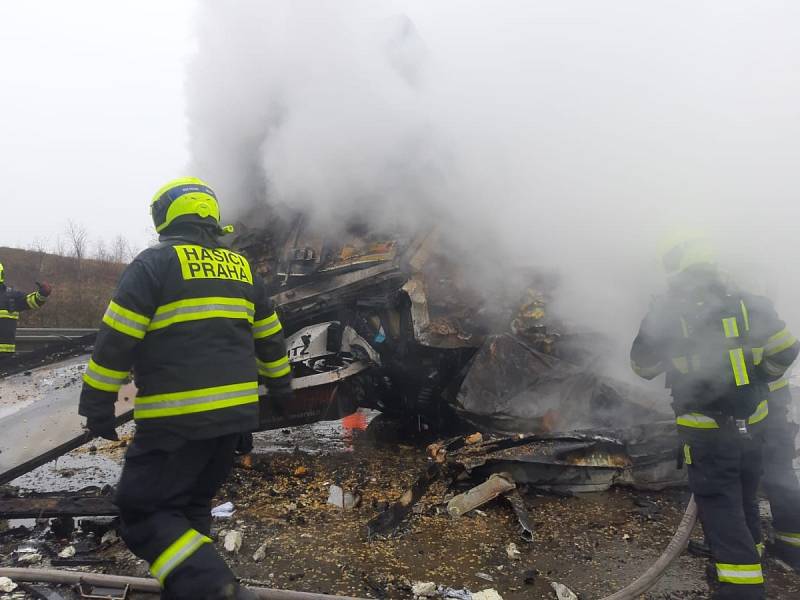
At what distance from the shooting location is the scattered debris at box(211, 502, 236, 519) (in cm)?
319

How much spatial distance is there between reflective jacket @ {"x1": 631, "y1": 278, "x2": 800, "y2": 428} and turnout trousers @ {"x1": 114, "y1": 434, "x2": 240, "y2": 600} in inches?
84.6

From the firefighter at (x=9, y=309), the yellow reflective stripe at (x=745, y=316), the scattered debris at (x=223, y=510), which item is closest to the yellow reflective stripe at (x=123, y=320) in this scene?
the scattered debris at (x=223, y=510)

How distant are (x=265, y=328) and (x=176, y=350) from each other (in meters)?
0.48

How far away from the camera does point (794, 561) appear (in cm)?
277

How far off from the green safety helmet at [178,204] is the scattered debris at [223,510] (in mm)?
1871

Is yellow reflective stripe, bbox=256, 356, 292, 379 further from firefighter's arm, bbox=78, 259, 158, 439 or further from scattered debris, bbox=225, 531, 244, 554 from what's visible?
scattered debris, bbox=225, 531, 244, 554

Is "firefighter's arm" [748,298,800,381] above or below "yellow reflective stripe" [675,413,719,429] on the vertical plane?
above

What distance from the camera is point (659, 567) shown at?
2459mm

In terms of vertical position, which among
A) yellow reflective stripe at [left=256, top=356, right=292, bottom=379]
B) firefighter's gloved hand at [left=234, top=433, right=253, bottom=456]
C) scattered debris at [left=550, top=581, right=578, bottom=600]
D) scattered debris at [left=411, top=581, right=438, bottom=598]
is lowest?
scattered debris at [left=550, top=581, right=578, bottom=600]

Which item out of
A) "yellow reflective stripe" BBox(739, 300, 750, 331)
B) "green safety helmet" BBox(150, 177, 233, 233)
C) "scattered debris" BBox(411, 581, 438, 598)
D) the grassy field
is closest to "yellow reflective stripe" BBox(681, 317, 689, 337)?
"yellow reflective stripe" BBox(739, 300, 750, 331)

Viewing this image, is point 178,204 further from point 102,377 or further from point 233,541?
point 233,541

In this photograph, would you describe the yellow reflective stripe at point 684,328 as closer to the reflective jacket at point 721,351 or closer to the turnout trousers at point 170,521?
the reflective jacket at point 721,351

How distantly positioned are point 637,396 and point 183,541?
3140 mm

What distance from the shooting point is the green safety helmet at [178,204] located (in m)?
2.14
